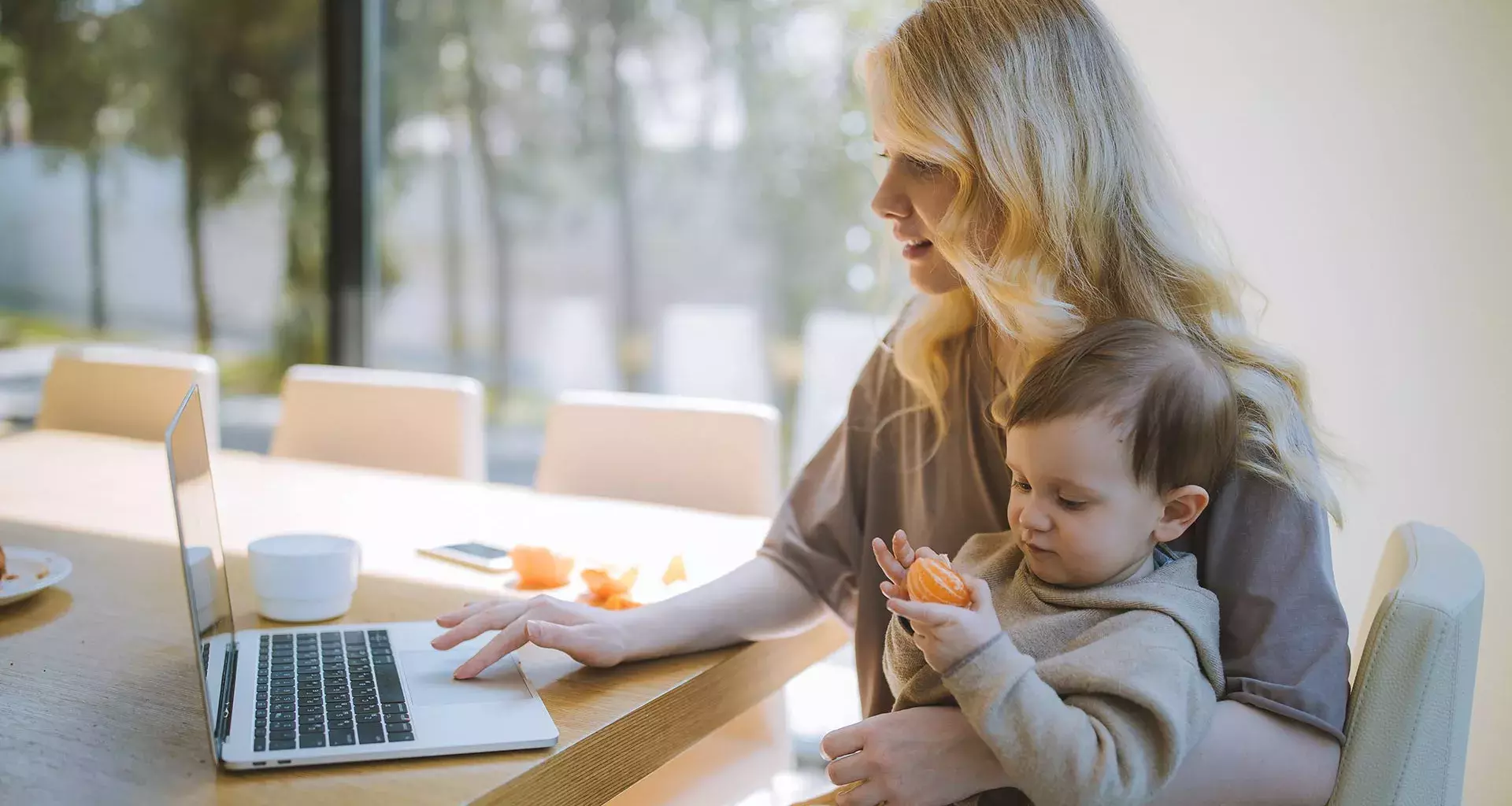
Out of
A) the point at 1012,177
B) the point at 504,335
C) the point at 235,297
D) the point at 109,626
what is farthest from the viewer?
the point at 235,297

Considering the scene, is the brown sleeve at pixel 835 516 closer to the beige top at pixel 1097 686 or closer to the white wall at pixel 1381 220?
the beige top at pixel 1097 686

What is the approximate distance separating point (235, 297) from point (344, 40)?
96 centimetres

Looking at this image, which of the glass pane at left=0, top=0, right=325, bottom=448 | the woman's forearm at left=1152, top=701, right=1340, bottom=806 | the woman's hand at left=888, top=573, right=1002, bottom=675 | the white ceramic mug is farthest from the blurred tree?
the woman's forearm at left=1152, top=701, right=1340, bottom=806

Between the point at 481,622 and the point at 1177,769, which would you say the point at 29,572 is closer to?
the point at 481,622

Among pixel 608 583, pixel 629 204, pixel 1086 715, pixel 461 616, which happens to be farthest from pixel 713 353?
pixel 1086 715

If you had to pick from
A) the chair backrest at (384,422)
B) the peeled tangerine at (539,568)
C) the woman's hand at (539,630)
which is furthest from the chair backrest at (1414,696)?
the chair backrest at (384,422)

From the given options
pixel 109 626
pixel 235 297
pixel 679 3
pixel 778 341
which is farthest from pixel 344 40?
pixel 109 626

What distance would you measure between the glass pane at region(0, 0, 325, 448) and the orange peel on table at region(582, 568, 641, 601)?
113 inches

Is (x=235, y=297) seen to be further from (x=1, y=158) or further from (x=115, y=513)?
(x=115, y=513)

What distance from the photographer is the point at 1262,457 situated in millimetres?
1107

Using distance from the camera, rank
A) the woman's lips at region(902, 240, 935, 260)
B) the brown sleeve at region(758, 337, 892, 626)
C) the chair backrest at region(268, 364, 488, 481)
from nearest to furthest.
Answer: the woman's lips at region(902, 240, 935, 260) < the brown sleeve at region(758, 337, 892, 626) < the chair backrest at region(268, 364, 488, 481)

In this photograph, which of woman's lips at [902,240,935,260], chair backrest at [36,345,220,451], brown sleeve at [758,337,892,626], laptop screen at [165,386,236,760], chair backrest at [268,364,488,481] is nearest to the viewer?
laptop screen at [165,386,236,760]

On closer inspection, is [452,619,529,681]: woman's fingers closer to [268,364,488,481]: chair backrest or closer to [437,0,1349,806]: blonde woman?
[437,0,1349,806]: blonde woman

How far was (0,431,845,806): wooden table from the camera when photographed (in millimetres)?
939
